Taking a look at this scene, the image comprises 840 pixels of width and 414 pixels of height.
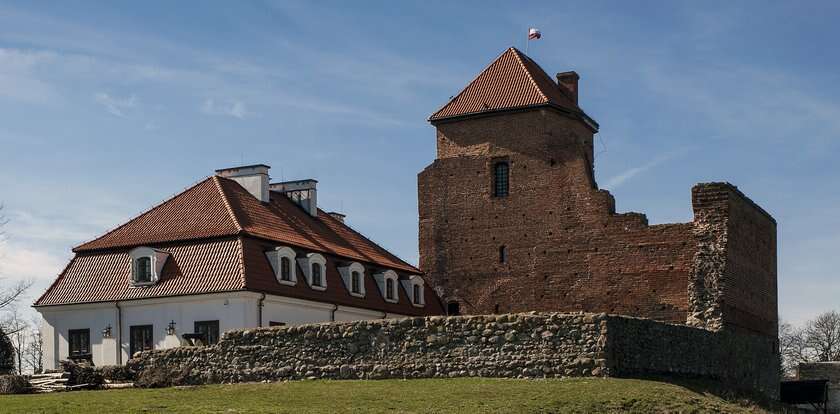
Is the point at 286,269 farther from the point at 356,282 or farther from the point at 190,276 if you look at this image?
the point at 356,282

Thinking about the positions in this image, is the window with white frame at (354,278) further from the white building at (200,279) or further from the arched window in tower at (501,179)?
the arched window in tower at (501,179)

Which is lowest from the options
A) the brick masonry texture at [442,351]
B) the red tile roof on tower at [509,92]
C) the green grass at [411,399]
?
the green grass at [411,399]

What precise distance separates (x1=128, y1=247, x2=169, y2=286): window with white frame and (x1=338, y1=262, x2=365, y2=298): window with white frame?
6.27 metres

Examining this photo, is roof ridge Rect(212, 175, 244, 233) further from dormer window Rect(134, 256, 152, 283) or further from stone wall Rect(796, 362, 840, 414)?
stone wall Rect(796, 362, 840, 414)

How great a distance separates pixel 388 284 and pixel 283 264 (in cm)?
660

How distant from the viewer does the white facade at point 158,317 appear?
3919 cm

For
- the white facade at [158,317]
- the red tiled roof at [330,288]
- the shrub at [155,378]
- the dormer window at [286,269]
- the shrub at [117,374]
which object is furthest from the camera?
the dormer window at [286,269]

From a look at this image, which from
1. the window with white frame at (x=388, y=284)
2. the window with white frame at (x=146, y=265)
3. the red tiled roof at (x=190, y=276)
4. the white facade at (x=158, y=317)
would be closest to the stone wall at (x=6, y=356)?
the white facade at (x=158, y=317)

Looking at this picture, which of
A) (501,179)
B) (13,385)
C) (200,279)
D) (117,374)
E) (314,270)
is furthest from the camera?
(501,179)

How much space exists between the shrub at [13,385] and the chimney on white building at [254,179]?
1386cm

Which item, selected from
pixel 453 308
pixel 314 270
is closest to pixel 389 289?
pixel 453 308

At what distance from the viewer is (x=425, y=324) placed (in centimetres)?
3150

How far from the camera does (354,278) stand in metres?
45.3

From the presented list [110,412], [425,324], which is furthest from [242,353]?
[110,412]
